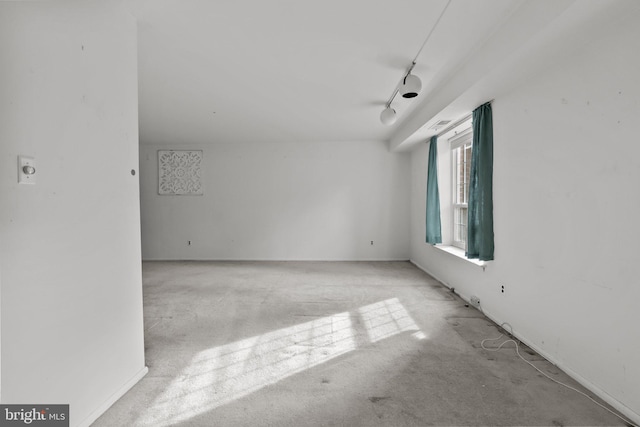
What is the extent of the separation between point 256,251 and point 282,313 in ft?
11.2

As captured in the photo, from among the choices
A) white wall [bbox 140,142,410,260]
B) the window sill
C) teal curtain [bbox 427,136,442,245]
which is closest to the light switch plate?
the window sill

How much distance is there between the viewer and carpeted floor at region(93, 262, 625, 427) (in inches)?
63.2

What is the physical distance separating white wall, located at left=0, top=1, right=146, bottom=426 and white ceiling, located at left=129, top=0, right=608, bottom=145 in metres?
0.63

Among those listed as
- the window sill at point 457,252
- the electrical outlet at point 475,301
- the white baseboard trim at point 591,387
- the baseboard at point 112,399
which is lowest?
the white baseboard trim at point 591,387

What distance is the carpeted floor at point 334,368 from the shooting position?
5.26 feet

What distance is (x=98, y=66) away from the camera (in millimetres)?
1625

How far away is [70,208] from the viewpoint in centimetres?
145

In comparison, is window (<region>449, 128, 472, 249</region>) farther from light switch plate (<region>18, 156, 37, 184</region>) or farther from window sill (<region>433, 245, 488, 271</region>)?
light switch plate (<region>18, 156, 37, 184</region>)

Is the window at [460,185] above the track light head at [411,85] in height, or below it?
below

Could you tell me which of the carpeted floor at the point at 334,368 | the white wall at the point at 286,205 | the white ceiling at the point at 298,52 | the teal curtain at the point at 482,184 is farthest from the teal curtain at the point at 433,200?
the white wall at the point at 286,205

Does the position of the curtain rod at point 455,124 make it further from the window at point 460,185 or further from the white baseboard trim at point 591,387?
the white baseboard trim at point 591,387

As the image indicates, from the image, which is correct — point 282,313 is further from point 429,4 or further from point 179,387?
point 429,4

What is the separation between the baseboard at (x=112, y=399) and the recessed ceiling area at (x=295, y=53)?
8.24ft

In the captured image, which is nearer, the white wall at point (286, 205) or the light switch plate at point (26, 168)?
the light switch plate at point (26, 168)
